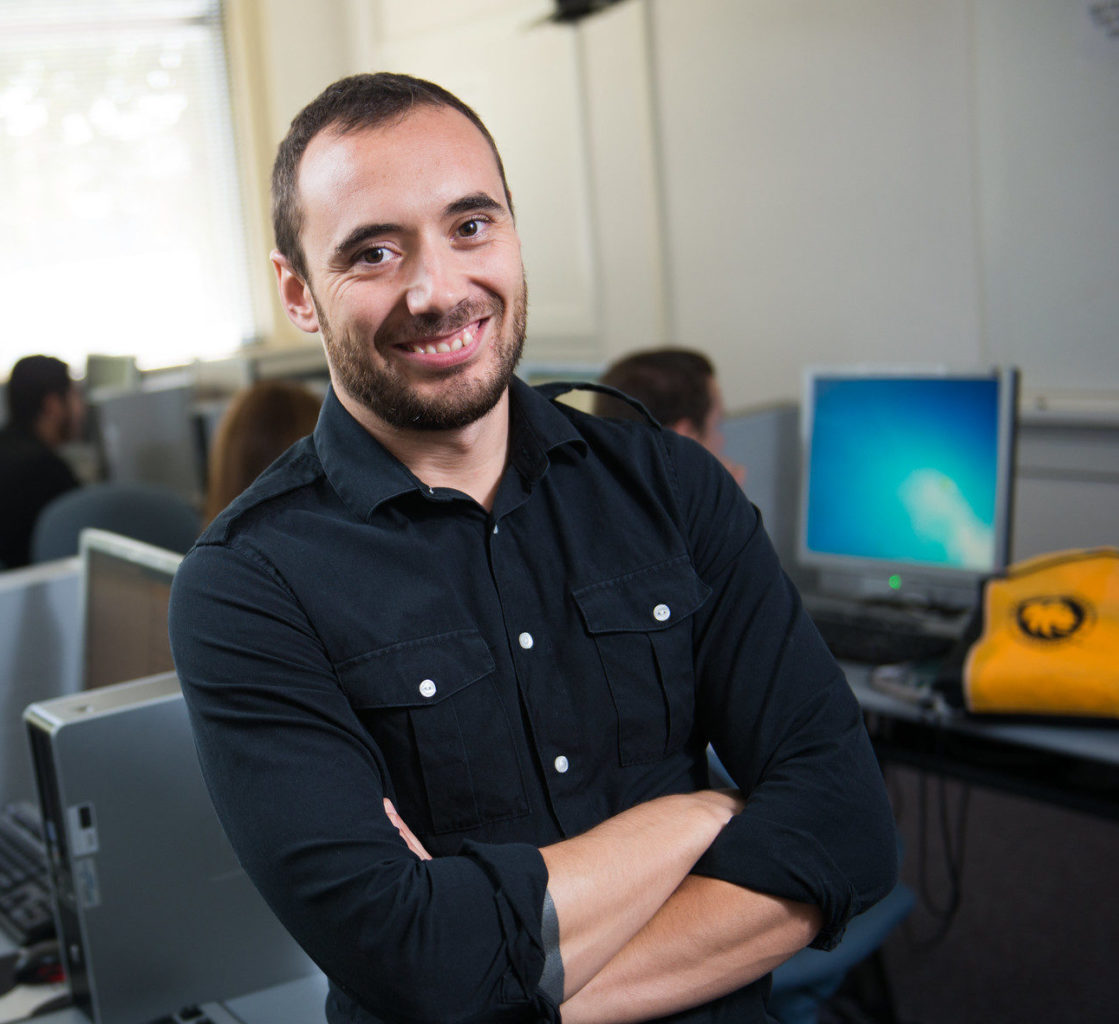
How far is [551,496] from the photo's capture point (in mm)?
1211

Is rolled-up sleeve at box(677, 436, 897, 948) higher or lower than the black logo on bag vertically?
higher

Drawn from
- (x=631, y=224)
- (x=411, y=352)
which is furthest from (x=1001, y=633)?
(x=631, y=224)

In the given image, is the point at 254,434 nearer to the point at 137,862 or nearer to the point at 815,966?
the point at 137,862

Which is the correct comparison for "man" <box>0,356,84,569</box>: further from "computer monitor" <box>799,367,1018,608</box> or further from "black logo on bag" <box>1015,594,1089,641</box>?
"black logo on bag" <box>1015,594,1089,641</box>

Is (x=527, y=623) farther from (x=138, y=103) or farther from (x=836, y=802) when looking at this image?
(x=138, y=103)

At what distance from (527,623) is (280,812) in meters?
0.30

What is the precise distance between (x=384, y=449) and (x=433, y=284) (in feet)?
0.56

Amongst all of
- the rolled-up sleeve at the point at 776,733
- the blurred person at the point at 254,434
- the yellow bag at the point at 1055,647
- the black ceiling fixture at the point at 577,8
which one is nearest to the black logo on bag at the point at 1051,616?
the yellow bag at the point at 1055,647

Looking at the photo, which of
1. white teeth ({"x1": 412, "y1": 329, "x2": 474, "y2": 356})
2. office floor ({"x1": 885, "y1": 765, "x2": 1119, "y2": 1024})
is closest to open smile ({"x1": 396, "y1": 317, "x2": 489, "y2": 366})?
white teeth ({"x1": 412, "y1": 329, "x2": 474, "y2": 356})

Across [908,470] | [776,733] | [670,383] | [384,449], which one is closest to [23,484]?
[670,383]

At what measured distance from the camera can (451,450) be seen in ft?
3.85

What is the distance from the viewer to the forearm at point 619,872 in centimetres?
102

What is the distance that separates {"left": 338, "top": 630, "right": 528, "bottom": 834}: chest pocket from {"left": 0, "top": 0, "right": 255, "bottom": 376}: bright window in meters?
5.36

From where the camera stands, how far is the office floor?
2.44m
